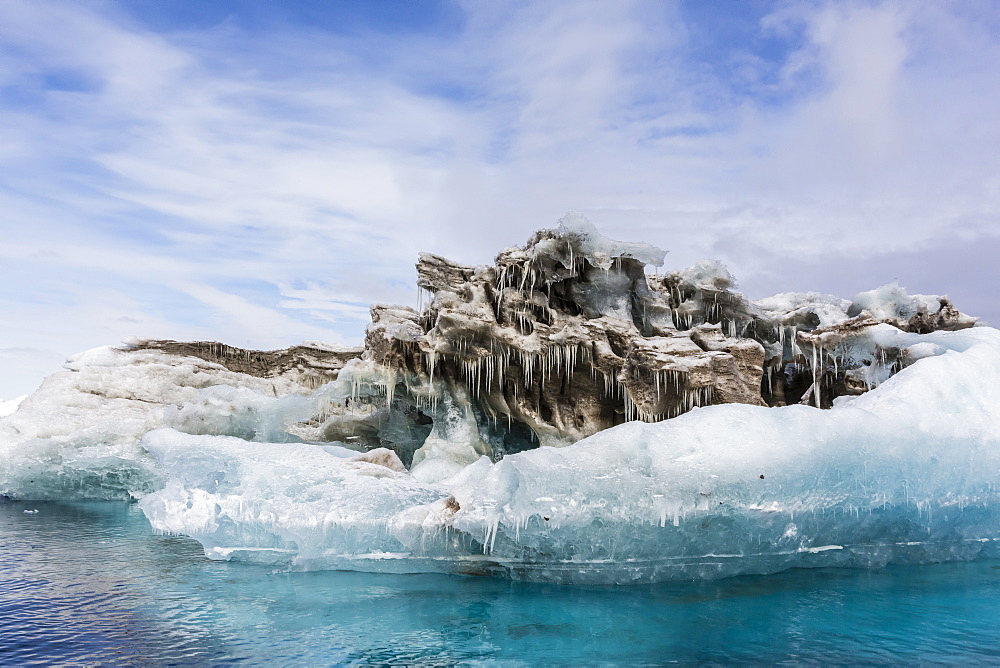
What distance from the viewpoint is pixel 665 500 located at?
8.26m

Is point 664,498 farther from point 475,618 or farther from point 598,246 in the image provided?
point 598,246

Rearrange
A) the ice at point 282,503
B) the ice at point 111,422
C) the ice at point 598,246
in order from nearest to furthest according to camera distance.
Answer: the ice at point 282,503 < the ice at point 598,246 < the ice at point 111,422

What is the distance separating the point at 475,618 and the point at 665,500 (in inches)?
104

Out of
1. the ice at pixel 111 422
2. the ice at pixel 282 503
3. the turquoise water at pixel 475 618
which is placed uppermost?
the ice at pixel 111 422

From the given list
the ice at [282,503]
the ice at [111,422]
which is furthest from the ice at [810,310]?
the ice at [111,422]

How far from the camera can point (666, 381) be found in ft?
47.0

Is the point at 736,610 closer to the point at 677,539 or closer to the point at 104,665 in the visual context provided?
Result: the point at 677,539

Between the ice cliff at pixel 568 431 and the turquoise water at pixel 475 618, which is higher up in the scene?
→ the ice cliff at pixel 568 431

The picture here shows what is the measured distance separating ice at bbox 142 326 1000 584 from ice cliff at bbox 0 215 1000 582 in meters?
0.03

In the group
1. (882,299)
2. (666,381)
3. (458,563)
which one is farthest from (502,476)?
(882,299)

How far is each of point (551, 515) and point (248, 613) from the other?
141 inches

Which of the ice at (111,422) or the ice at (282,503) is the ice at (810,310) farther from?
the ice at (111,422)

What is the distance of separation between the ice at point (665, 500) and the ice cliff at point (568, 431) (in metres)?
0.03

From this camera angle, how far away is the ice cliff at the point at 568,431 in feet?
28.0
